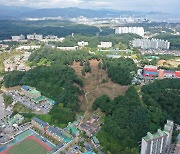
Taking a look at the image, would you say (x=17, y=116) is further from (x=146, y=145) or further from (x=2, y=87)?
(x=146, y=145)

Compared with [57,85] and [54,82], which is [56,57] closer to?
[54,82]

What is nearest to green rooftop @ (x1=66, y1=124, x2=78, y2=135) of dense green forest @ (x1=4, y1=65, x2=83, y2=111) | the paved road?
dense green forest @ (x1=4, y1=65, x2=83, y2=111)

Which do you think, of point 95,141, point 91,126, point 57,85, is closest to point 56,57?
point 57,85

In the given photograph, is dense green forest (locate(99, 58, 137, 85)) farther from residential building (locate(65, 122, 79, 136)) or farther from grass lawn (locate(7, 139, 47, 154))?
grass lawn (locate(7, 139, 47, 154))

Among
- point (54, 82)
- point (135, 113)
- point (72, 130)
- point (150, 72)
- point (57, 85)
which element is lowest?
point (72, 130)

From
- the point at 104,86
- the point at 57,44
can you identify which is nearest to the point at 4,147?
the point at 104,86

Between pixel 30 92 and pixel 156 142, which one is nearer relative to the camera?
pixel 156 142
